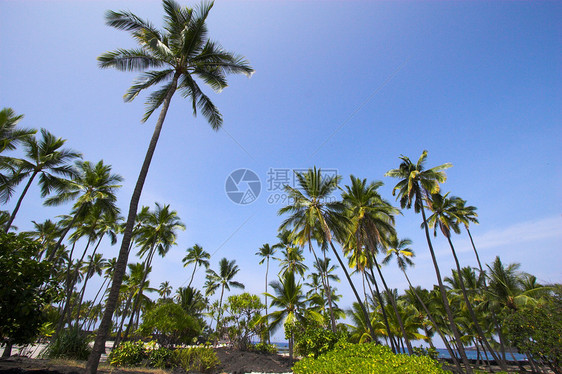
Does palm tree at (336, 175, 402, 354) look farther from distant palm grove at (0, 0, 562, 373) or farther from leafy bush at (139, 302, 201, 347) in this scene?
leafy bush at (139, 302, 201, 347)

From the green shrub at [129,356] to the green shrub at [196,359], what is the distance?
77.3 inches

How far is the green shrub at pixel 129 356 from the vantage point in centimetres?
1355

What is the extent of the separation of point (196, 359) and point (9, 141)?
16981 mm

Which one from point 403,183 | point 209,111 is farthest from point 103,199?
point 403,183

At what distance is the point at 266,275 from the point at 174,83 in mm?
33073

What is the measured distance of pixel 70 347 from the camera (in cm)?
→ 1227

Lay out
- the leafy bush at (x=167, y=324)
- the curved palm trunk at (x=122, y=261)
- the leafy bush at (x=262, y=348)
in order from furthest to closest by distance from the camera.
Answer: the leafy bush at (x=262, y=348), the leafy bush at (x=167, y=324), the curved palm trunk at (x=122, y=261)

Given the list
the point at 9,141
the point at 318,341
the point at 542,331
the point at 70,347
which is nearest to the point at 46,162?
the point at 9,141

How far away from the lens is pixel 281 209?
2069 cm

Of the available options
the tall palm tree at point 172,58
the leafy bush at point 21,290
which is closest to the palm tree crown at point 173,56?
the tall palm tree at point 172,58

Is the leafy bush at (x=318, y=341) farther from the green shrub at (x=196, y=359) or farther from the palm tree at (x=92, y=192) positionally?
the palm tree at (x=92, y=192)

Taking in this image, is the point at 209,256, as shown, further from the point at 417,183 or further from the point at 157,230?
the point at 417,183

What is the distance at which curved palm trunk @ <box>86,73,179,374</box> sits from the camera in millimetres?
6617

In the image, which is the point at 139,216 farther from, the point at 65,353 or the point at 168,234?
the point at 65,353
